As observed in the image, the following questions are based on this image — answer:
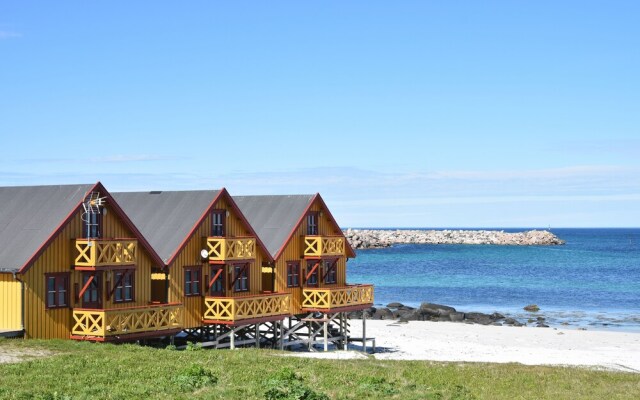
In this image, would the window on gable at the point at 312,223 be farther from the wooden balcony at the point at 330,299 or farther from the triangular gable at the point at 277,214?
the wooden balcony at the point at 330,299

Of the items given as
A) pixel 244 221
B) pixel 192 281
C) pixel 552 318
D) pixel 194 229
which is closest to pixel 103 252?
pixel 194 229

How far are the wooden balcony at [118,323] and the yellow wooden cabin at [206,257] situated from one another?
2.33m

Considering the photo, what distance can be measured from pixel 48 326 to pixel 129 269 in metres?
4.29

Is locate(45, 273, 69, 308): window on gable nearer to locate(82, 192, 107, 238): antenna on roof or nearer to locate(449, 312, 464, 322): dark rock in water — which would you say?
locate(82, 192, 107, 238): antenna on roof

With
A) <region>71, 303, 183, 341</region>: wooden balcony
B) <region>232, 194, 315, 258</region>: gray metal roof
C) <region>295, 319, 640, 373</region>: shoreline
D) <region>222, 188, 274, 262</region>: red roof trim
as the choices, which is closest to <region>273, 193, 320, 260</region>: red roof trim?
<region>232, 194, 315, 258</region>: gray metal roof

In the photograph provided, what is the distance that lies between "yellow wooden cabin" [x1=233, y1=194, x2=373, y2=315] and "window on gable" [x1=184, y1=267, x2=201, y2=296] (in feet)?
16.1

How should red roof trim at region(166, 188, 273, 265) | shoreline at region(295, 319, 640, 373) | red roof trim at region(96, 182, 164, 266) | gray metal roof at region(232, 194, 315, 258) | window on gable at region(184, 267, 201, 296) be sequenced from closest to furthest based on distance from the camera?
1. red roof trim at region(96, 182, 164, 266)
2. red roof trim at region(166, 188, 273, 265)
3. window on gable at region(184, 267, 201, 296)
4. shoreline at region(295, 319, 640, 373)
5. gray metal roof at region(232, 194, 315, 258)

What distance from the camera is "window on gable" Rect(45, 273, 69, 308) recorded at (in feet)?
119

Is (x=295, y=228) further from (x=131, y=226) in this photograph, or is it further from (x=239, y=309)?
(x=131, y=226)

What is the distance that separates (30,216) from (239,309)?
10.2m

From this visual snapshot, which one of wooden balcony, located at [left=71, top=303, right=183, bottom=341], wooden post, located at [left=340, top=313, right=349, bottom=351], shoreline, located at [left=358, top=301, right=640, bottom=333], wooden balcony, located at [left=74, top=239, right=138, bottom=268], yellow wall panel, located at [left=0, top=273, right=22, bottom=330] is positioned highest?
wooden balcony, located at [left=74, top=239, right=138, bottom=268]

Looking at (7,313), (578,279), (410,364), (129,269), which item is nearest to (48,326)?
(7,313)

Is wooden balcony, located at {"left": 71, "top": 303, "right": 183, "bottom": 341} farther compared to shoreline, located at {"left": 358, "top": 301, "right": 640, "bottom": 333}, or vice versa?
shoreline, located at {"left": 358, "top": 301, "right": 640, "bottom": 333}

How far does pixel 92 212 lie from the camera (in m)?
37.9
